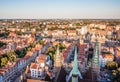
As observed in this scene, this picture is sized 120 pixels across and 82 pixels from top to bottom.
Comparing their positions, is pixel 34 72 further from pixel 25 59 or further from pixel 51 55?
pixel 51 55

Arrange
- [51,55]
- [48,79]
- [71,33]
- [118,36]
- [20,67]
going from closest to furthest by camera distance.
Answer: [48,79] → [20,67] → [51,55] → [118,36] → [71,33]

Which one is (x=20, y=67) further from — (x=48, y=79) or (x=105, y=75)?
(x=48, y=79)

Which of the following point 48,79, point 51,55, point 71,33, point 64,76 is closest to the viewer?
point 64,76

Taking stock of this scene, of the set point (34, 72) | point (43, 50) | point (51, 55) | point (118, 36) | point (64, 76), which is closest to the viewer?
point (64, 76)

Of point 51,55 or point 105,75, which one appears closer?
point 105,75

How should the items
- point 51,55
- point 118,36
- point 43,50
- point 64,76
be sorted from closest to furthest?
point 64,76 < point 51,55 < point 43,50 < point 118,36

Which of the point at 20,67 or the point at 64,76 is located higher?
the point at 64,76

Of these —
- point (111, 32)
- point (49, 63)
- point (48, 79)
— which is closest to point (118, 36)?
point (111, 32)

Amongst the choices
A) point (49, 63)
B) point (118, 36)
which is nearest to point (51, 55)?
point (49, 63)

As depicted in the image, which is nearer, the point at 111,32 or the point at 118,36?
the point at 118,36
